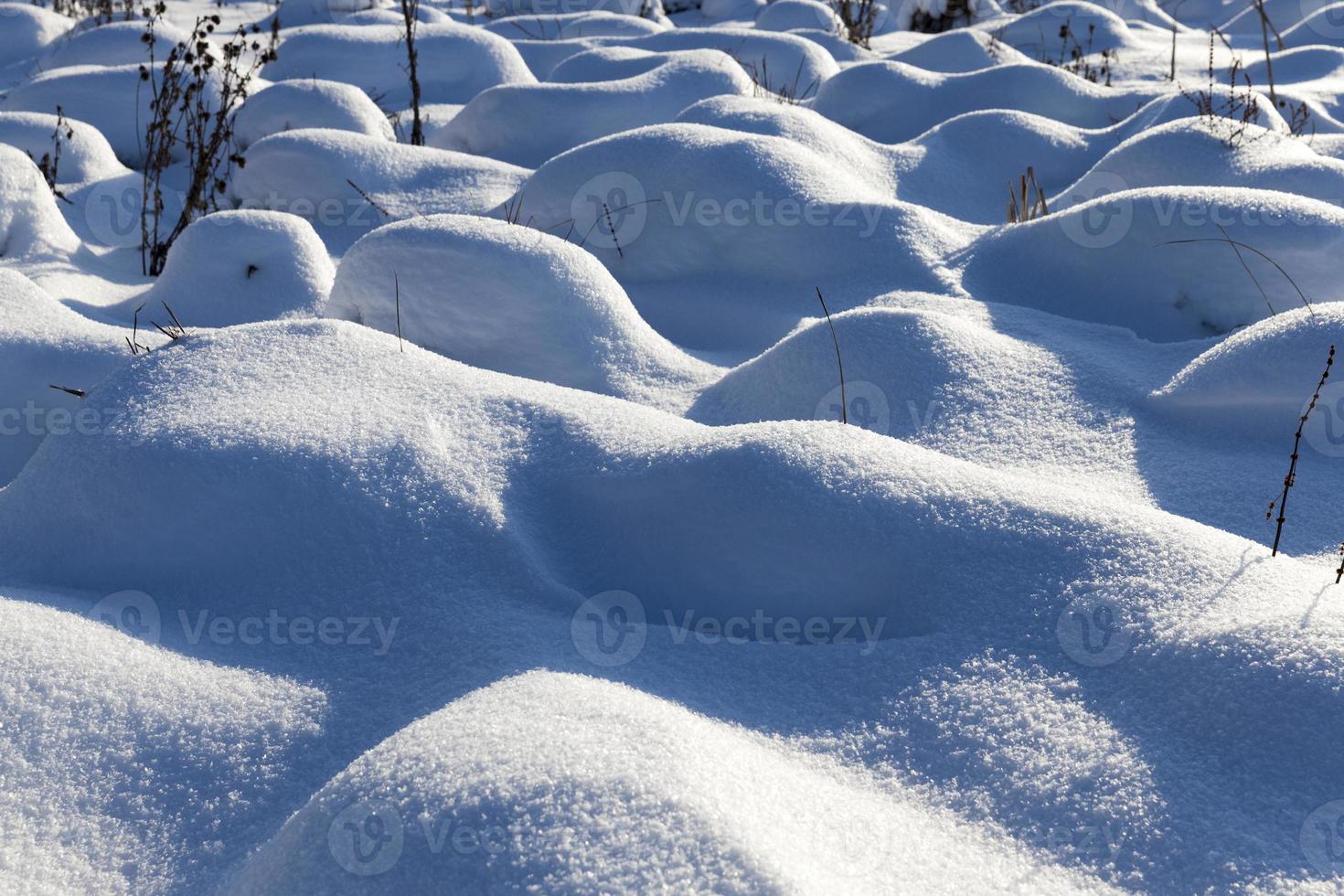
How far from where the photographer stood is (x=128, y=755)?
1455mm

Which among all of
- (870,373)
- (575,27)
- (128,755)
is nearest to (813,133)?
(870,373)

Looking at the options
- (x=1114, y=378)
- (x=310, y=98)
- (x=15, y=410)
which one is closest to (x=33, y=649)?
(x=15, y=410)

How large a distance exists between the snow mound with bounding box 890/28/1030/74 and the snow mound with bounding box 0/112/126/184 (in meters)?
4.11

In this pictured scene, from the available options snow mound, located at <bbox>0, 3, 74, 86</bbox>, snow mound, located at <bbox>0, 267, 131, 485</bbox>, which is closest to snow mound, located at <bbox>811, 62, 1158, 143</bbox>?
snow mound, located at <bbox>0, 267, 131, 485</bbox>

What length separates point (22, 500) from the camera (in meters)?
1.95

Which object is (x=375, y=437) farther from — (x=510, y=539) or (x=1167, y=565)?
(x=1167, y=565)

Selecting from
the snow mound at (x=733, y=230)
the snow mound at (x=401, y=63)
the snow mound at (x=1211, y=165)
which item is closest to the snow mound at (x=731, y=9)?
the snow mound at (x=401, y=63)

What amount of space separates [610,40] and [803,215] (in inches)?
156

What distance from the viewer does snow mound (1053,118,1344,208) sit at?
11.5 feet

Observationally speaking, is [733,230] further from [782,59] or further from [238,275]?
[782,59]

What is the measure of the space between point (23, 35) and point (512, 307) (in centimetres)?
542

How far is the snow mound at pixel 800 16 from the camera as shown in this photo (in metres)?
7.37

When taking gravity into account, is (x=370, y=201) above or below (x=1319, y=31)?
→ below

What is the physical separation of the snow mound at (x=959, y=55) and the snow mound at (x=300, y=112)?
3.01m
